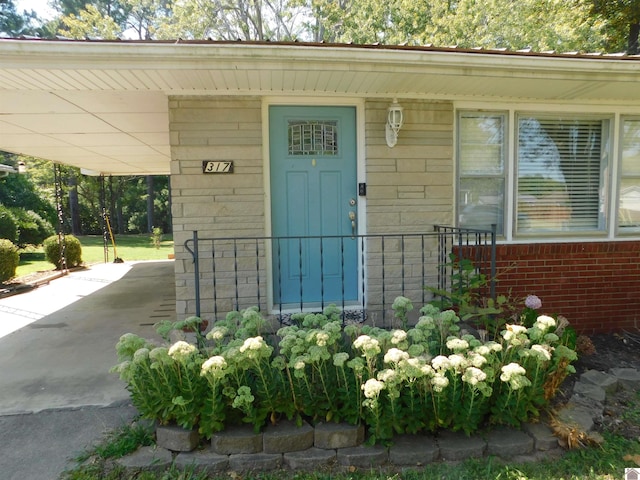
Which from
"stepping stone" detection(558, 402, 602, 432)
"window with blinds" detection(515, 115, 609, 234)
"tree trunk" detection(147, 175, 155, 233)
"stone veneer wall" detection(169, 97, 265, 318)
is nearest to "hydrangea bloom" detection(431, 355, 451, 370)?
"stepping stone" detection(558, 402, 602, 432)

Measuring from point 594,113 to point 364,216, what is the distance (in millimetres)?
2854

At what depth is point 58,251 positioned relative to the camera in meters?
9.27

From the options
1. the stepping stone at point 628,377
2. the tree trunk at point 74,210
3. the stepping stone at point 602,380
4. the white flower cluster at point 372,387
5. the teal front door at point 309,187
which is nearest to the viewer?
the white flower cluster at point 372,387

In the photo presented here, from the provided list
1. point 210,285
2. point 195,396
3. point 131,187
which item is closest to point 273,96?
point 210,285

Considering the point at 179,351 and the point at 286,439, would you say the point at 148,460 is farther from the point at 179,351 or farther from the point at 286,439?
the point at 286,439

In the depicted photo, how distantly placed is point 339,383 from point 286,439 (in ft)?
1.49

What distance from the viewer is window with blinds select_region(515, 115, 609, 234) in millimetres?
4375

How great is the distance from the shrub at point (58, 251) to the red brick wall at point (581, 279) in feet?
31.2

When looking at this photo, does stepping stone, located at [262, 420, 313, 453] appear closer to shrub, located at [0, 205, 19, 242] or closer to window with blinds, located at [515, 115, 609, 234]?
window with blinds, located at [515, 115, 609, 234]

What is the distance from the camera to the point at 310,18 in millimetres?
16609

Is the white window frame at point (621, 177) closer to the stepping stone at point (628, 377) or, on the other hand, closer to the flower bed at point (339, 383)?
the stepping stone at point (628, 377)

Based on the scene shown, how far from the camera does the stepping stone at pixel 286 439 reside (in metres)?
2.34

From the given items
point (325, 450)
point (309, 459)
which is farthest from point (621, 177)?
point (309, 459)

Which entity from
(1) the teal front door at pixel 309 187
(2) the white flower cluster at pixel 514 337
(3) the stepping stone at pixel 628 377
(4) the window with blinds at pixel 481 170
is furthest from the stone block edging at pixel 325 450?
(4) the window with blinds at pixel 481 170
